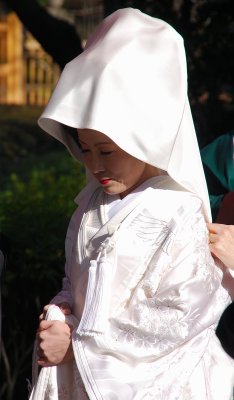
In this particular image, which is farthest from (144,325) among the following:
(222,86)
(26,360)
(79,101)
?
Result: (222,86)

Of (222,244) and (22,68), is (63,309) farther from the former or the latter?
(22,68)

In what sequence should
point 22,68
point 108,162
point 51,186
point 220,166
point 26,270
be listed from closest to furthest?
point 108,162 → point 220,166 → point 26,270 → point 51,186 → point 22,68

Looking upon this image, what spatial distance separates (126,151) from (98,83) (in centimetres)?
23

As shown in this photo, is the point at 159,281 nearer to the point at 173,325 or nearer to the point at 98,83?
the point at 173,325

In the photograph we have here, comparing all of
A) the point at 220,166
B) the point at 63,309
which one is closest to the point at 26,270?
the point at 220,166

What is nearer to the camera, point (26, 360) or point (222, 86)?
point (26, 360)

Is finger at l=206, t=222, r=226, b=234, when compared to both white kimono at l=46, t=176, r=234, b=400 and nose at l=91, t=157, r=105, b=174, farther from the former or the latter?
nose at l=91, t=157, r=105, b=174

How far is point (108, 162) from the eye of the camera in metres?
2.77

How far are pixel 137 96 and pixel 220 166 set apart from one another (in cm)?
105

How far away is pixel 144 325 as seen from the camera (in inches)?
104

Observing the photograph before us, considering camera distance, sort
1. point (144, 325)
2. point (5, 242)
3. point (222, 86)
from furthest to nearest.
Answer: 1. point (222, 86)
2. point (5, 242)
3. point (144, 325)

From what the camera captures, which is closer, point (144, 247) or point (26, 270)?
point (144, 247)

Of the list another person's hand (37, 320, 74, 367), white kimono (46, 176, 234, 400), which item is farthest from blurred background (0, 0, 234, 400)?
white kimono (46, 176, 234, 400)

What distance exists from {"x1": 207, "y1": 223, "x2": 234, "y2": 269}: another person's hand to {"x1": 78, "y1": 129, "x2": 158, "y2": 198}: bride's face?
12.7 inches
